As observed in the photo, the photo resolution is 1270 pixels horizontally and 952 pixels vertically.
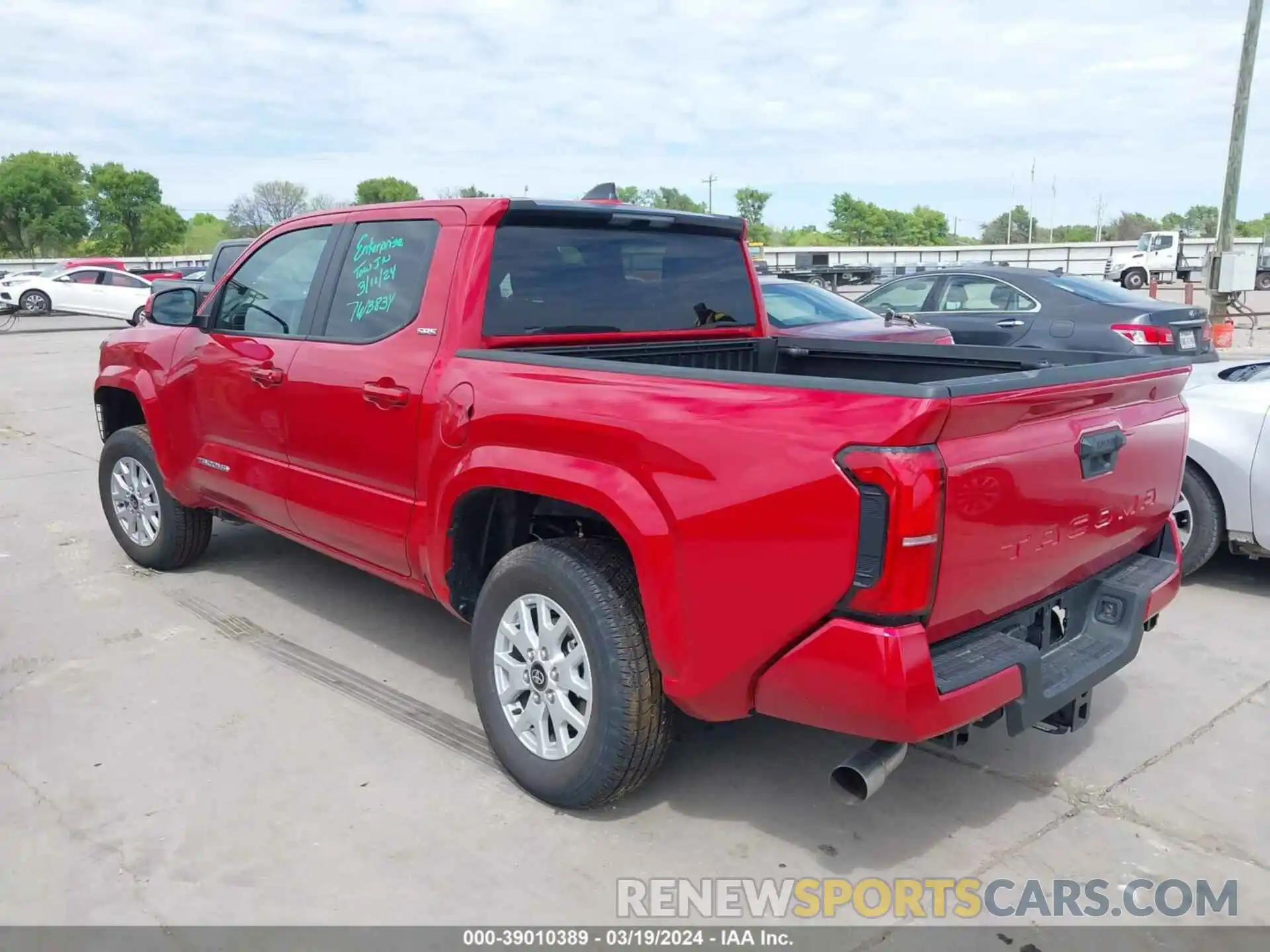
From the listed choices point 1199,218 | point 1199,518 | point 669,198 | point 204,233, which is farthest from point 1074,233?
point 1199,518

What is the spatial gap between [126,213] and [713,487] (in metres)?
90.5

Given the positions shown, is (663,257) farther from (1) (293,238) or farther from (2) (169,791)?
(2) (169,791)

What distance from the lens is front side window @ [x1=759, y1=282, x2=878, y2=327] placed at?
8.75 m

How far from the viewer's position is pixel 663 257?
14.4 feet

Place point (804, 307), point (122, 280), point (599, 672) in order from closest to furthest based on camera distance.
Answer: point (599, 672)
point (804, 307)
point (122, 280)

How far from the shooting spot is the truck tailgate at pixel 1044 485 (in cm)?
261

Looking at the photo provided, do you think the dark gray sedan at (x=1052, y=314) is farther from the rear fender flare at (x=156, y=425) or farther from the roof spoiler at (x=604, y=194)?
the rear fender flare at (x=156, y=425)

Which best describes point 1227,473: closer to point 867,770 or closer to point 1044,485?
point 1044,485

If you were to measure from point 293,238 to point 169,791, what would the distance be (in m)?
2.45

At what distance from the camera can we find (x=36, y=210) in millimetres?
72812

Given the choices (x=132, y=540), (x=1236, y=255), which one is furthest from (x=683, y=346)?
(x=1236, y=255)

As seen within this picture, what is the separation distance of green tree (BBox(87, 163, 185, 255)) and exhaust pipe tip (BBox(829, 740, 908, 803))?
288 feet

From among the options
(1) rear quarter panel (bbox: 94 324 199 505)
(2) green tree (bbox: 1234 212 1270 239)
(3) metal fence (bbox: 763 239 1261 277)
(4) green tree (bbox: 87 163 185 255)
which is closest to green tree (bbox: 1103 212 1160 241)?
(2) green tree (bbox: 1234 212 1270 239)

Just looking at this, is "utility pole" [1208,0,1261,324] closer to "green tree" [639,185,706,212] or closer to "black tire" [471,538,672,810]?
"black tire" [471,538,672,810]
